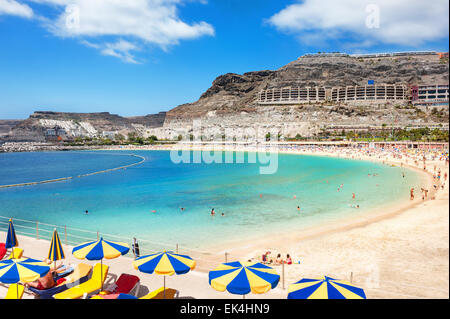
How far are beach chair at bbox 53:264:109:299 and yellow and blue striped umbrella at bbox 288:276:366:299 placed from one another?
16.6 ft

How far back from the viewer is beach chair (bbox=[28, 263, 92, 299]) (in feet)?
26.0

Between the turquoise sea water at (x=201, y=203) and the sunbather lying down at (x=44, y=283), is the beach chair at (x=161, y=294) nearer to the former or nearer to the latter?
the sunbather lying down at (x=44, y=283)

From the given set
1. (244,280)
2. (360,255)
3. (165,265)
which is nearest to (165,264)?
(165,265)

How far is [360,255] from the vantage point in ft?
40.3

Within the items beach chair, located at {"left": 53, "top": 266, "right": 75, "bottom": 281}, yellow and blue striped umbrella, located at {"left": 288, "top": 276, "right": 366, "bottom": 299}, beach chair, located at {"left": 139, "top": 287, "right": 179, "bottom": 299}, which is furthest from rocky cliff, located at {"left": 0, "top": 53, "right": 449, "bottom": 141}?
beach chair, located at {"left": 53, "top": 266, "right": 75, "bottom": 281}

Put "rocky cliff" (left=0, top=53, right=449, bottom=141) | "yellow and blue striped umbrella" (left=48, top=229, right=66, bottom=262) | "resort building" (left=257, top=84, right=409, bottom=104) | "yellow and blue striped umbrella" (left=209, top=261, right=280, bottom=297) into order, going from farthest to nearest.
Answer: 1. "resort building" (left=257, top=84, right=409, bottom=104)
2. "rocky cliff" (left=0, top=53, right=449, bottom=141)
3. "yellow and blue striped umbrella" (left=48, top=229, right=66, bottom=262)
4. "yellow and blue striped umbrella" (left=209, top=261, right=280, bottom=297)

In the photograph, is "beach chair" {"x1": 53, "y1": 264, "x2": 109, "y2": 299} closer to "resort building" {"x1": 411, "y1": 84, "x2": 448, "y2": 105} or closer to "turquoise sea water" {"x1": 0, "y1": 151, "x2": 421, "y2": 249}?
"turquoise sea water" {"x1": 0, "y1": 151, "x2": 421, "y2": 249}

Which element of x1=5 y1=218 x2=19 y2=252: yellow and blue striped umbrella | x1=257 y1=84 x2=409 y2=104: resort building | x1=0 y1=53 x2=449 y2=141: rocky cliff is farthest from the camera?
x1=257 y1=84 x2=409 y2=104: resort building

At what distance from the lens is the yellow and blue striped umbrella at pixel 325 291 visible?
5.96m

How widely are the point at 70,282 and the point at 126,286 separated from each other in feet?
5.80

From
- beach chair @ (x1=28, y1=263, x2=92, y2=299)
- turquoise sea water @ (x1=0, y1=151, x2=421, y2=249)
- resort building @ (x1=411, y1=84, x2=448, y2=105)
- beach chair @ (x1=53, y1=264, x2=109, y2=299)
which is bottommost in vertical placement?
turquoise sea water @ (x1=0, y1=151, x2=421, y2=249)

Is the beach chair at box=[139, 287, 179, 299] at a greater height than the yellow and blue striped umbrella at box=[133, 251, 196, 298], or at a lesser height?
lesser

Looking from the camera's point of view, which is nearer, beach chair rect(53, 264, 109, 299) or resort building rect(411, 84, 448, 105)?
beach chair rect(53, 264, 109, 299)
